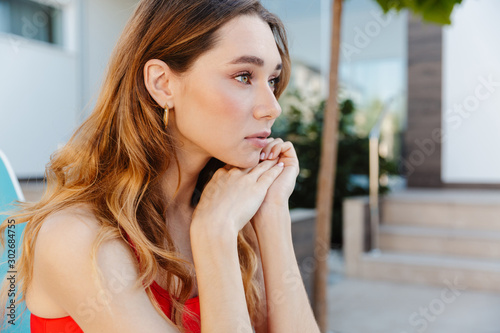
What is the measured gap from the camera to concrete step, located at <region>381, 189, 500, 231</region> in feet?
16.1

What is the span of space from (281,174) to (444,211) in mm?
4230

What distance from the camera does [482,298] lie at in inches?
156

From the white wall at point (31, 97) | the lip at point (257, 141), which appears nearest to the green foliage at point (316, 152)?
the white wall at point (31, 97)

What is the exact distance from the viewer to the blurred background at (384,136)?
12.7 feet

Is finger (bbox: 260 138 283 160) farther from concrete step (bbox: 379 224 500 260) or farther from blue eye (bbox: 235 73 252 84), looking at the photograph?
concrete step (bbox: 379 224 500 260)

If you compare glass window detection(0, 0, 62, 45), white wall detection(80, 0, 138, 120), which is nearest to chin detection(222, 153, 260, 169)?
glass window detection(0, 0, 62, 45)

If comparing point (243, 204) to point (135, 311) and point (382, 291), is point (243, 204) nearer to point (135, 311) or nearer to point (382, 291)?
point (135, 311)

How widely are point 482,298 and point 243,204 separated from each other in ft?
11.7

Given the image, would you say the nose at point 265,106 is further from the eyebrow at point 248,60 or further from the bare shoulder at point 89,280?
the bare shoulder at point 89,280

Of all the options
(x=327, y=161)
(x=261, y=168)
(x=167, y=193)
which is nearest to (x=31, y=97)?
(x=327, y=161)

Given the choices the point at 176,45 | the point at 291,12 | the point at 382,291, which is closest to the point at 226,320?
the point at 176,45

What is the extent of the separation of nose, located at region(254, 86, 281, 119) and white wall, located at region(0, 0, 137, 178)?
2.57 meters

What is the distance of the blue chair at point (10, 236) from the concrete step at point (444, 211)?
4462 mm

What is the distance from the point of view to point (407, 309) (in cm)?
369
